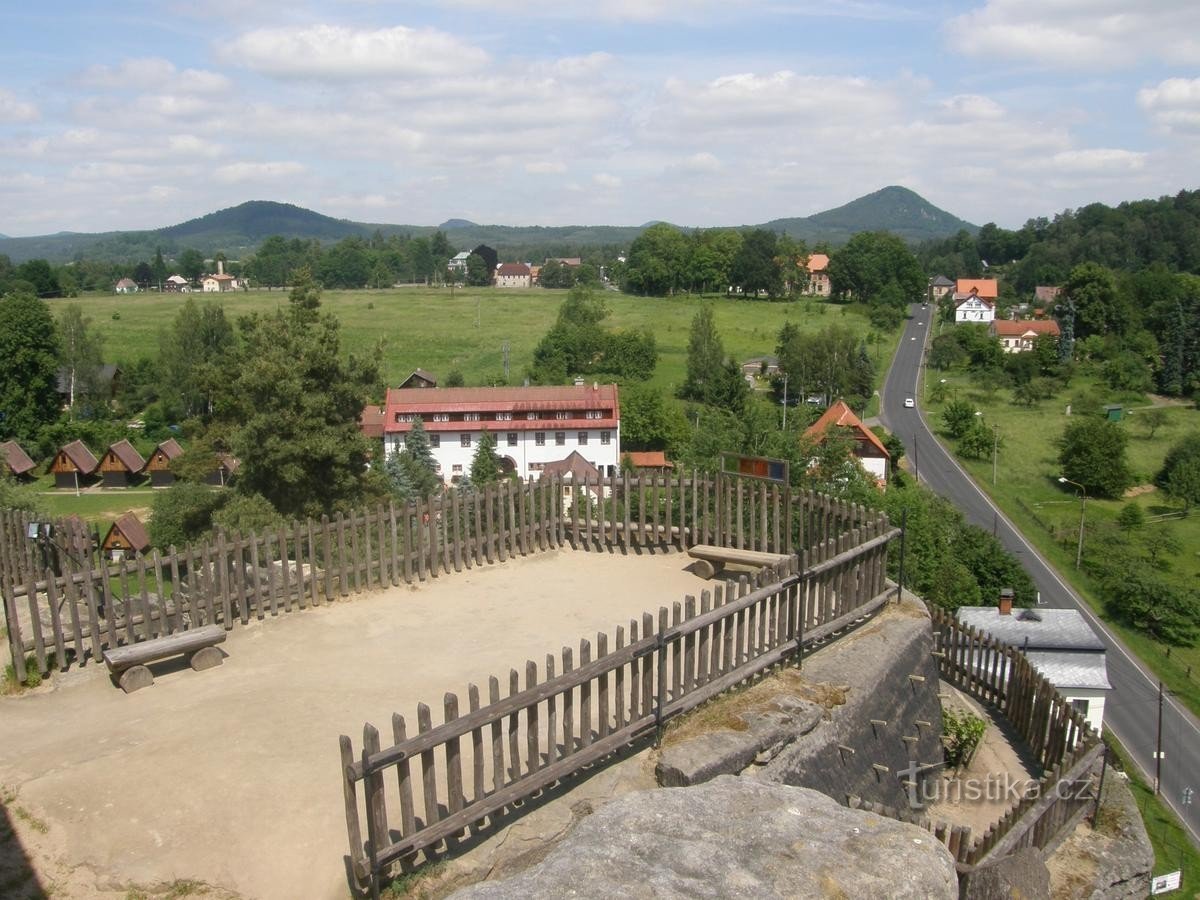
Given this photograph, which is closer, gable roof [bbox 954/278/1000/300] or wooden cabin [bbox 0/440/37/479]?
wooden cabin [bbox 0/440/37/479]

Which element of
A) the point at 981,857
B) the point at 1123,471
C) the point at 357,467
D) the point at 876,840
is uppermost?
the point at 876,840

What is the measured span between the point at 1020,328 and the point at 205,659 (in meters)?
108

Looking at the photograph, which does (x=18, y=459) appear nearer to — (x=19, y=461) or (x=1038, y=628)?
(x=19, y=461)

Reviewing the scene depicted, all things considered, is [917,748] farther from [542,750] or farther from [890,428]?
[890,428]

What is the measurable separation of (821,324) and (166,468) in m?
68.7

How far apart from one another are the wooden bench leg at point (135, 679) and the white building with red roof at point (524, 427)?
48635 millimetres

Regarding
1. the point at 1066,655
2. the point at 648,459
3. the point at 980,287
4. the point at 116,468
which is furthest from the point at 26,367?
the point at 980,287

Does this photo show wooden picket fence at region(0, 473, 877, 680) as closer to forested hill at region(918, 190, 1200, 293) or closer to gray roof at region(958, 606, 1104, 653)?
gray roof at region(958, 606, 1104, 653)

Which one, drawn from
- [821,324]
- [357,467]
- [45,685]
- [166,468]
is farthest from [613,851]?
[821,324]

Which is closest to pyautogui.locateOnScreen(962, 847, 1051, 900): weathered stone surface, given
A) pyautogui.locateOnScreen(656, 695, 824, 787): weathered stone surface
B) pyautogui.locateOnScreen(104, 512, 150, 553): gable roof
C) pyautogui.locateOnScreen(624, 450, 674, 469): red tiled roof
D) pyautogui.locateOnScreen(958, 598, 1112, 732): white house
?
pyautogui.locateOnScreen(656, 695, 824, 787): weathered stone surface

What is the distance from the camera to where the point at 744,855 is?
4.20m

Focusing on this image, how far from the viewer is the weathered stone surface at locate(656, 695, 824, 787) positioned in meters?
7.09

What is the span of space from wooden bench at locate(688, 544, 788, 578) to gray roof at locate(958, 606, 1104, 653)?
61.9ft

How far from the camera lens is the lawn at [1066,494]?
127 ft
